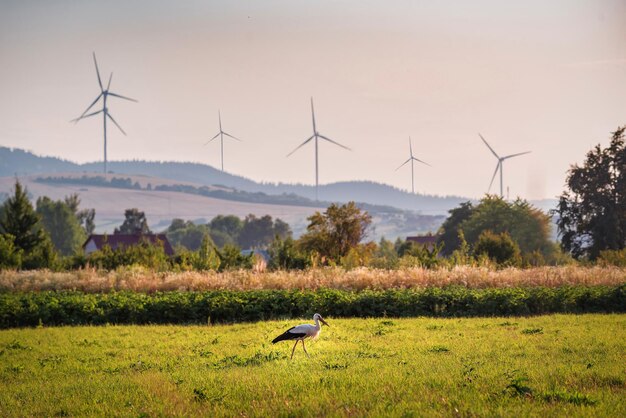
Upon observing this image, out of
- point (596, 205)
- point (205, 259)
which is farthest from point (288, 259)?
point (596, 205)

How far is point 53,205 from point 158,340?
6143 inches

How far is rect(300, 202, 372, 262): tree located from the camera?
49.2m

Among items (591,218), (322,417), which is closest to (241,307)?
(322,417)

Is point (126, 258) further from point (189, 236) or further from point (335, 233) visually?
point (189, 236)

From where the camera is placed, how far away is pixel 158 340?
71.4ft

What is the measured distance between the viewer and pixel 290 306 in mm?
27531

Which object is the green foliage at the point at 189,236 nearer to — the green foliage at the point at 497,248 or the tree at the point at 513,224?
the tree at the point at 513,224

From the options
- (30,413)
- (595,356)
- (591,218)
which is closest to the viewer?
(30,413)

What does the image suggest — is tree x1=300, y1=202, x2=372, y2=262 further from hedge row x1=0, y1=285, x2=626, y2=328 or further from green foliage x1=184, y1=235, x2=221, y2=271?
hedge row x1=0, y1=285, x2=626, y2=328

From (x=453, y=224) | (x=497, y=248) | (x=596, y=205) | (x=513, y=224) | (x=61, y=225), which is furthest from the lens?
(x=61, y=225)

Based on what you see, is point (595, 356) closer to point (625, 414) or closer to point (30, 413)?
point (625, 414)

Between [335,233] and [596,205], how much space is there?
31.4 meters

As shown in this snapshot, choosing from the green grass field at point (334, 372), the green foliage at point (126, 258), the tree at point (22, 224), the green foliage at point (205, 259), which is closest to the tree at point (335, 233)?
the green foliage at point (205, 259)

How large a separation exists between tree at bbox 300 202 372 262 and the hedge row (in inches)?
820
